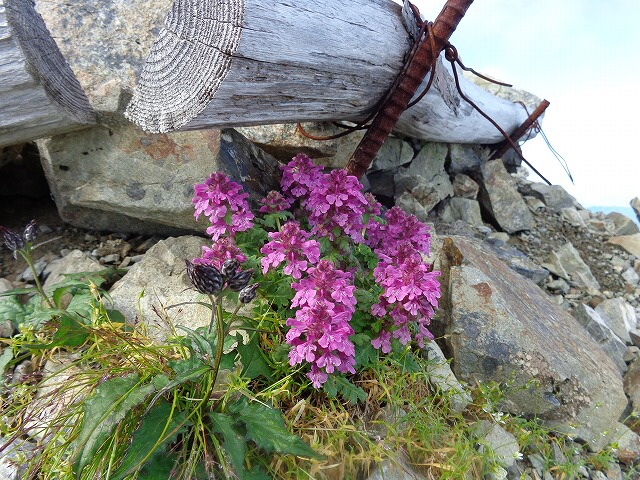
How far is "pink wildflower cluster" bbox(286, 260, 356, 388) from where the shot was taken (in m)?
2.17

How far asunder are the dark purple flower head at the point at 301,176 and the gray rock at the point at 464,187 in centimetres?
346

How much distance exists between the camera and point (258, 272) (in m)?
2.78

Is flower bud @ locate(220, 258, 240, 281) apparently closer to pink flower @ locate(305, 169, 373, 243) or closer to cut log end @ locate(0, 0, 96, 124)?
pink flower @ locate(305, 169, 373, 243)

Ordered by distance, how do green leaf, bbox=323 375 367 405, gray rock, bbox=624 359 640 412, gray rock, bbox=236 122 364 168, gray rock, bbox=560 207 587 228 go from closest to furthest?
1. green leaf, bbox=323 375 367 405
2. gray rock, bbox=624 359 640 412
3. gray rock, bbox=236 122 364 168
4. gray rock, bbox=560 207 587 228

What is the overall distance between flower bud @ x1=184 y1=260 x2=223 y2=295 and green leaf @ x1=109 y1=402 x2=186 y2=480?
66cm

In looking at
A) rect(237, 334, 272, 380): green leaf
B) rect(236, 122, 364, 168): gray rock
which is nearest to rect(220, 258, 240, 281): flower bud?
rect(237, 334, 272, 380): green leaf

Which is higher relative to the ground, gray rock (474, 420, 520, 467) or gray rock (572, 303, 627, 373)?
gray rock (474, 420, 520, 467)

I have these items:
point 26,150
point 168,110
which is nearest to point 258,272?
point 168,110

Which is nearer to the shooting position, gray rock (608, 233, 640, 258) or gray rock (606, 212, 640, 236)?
gray rock (608, 233, 640, 258)

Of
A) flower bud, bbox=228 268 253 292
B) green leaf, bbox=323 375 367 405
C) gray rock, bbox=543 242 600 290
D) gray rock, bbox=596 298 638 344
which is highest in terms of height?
flower bud, bbox=228 268 253 292

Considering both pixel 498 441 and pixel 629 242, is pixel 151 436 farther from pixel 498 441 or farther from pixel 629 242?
pixel 629 242

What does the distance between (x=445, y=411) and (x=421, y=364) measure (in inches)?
11.1

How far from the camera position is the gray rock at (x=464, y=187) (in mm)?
6102

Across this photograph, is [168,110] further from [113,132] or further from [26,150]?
[26,150]
